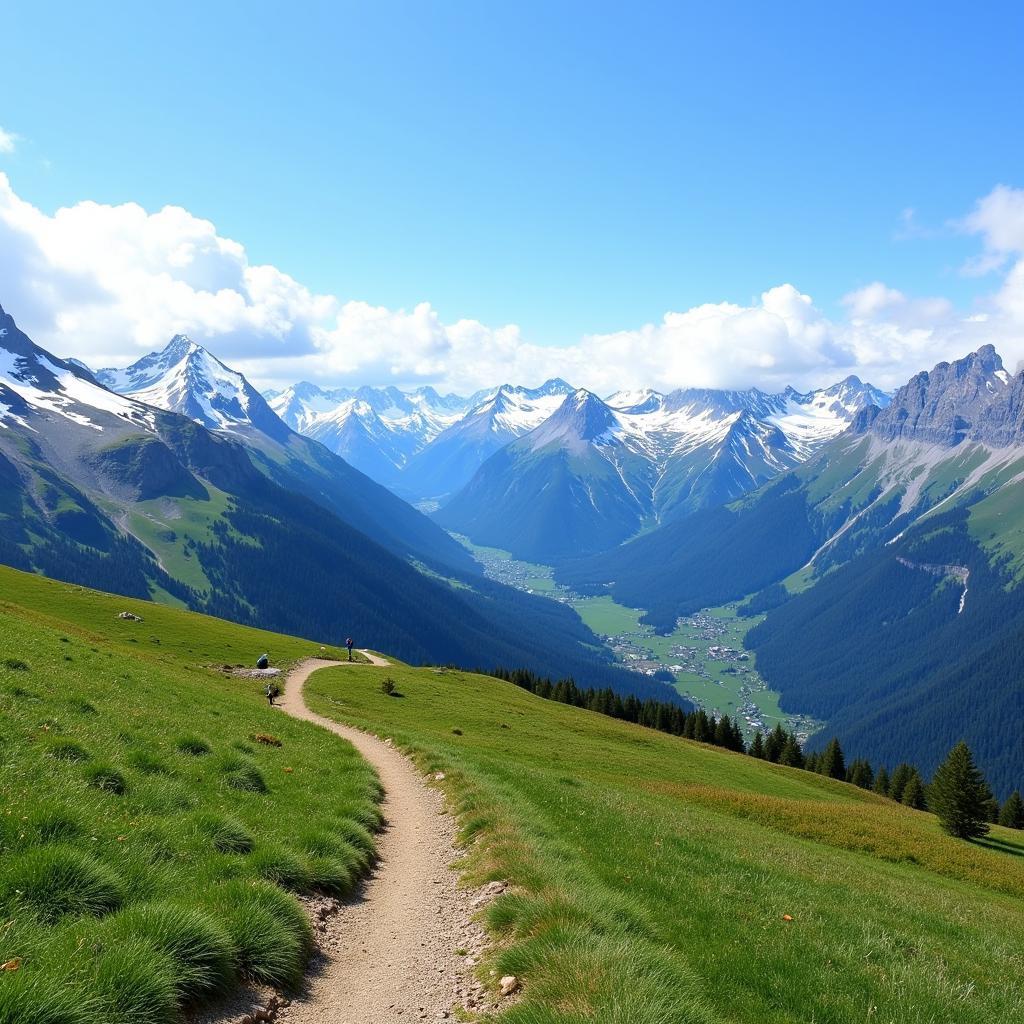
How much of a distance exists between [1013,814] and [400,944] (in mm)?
128349

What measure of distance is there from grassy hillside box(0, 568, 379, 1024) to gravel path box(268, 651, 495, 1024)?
62 cm

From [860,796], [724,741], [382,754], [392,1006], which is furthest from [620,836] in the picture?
[724,741]

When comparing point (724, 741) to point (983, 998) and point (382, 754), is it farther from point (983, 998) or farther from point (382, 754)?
point (983, 998)

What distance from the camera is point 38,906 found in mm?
7848

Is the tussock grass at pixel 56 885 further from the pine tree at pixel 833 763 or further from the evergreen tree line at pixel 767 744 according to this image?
the pine tree at pixel 833 763

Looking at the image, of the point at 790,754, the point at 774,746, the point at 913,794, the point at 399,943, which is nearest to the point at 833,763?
the point at 790,754

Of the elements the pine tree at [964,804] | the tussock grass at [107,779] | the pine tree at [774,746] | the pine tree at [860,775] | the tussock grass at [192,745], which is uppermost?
the tussock grass at [107,779]

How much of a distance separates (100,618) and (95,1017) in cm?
8177

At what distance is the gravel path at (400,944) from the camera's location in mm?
8992

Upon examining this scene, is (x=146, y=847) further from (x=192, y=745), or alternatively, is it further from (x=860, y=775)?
(x=860, y=775)

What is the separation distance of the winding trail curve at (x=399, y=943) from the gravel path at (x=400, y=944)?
0.02 m

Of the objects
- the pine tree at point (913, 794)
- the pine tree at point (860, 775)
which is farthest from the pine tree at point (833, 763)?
the pine tree at point (913, 794)

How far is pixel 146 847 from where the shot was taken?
10578 mm

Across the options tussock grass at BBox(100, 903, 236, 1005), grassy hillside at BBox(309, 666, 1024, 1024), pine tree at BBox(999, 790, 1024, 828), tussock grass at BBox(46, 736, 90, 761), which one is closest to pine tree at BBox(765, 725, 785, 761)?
pine tree at BBox(999, 790, 1024, 828)
